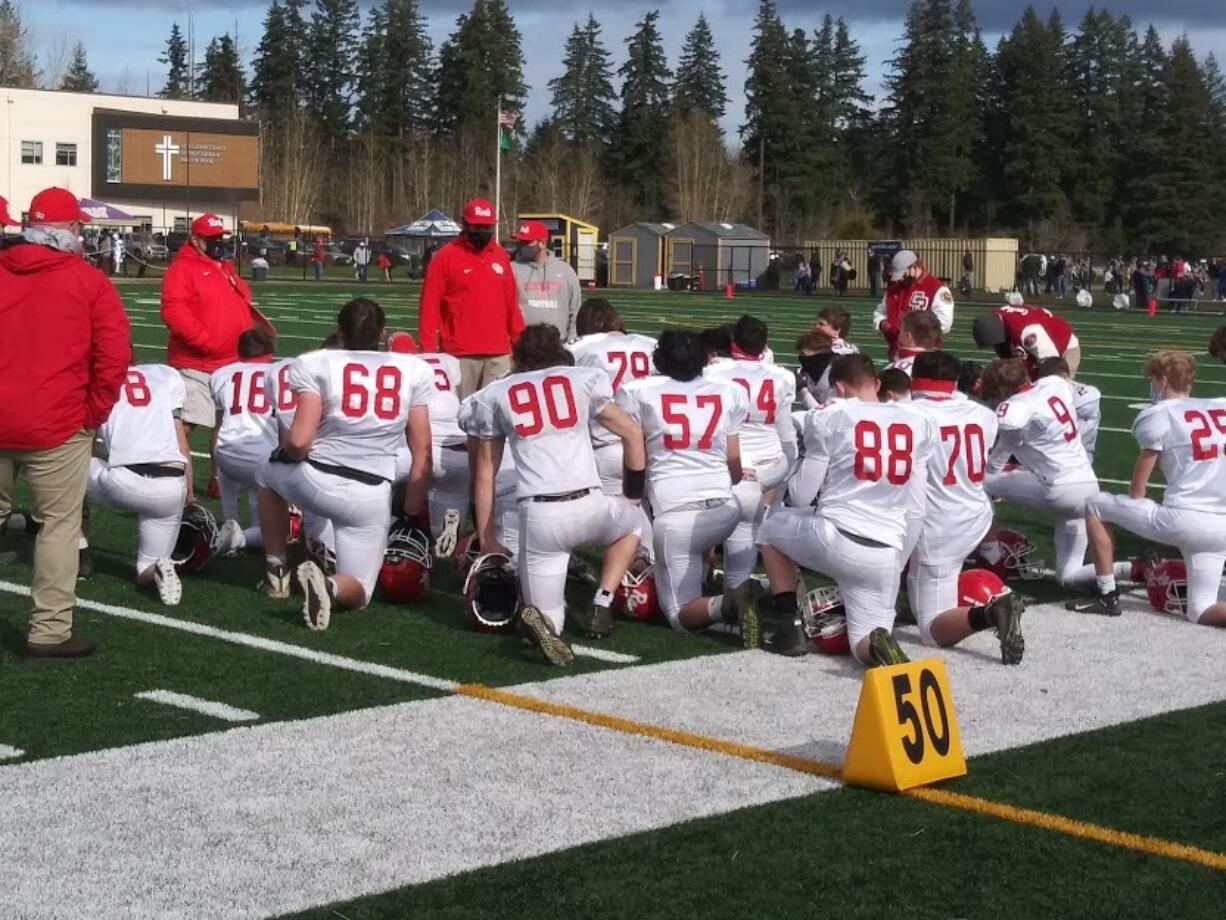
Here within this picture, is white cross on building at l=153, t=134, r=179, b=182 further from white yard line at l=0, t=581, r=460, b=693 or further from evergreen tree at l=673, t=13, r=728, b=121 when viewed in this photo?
white yard line at l=0, t=581, r=460, b=693

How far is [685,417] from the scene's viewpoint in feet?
26.4

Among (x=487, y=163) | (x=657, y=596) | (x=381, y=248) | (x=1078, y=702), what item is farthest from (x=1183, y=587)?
(x=487, y=163)

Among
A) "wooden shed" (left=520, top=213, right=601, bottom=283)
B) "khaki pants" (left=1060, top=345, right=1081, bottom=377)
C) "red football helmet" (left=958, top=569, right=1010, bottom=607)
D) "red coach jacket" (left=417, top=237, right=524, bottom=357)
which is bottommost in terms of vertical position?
"red football helmet" (left=958, top=569, right=1010, bottom=607)

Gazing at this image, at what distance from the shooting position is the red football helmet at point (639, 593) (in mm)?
8234

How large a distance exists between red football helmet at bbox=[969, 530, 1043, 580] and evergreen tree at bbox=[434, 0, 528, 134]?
92734mm

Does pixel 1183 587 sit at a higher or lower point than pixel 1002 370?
lower

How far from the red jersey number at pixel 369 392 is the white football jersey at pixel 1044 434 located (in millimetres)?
2957

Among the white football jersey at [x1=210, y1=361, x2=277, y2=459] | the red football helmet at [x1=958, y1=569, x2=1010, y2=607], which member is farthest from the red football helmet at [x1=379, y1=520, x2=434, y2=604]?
the red football helmet at [x1=958, y1=569, x2=1010, y2=607]

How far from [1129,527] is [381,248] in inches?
2187

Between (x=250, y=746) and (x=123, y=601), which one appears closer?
(x=250, y=746)

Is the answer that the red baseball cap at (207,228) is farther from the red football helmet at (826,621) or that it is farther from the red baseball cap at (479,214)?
the red football helmet at (826,621)

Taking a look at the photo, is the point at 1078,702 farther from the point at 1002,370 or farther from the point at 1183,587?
the point at 1002,370

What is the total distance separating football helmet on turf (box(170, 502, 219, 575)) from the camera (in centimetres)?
911

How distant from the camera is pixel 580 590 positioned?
9.17 metres
